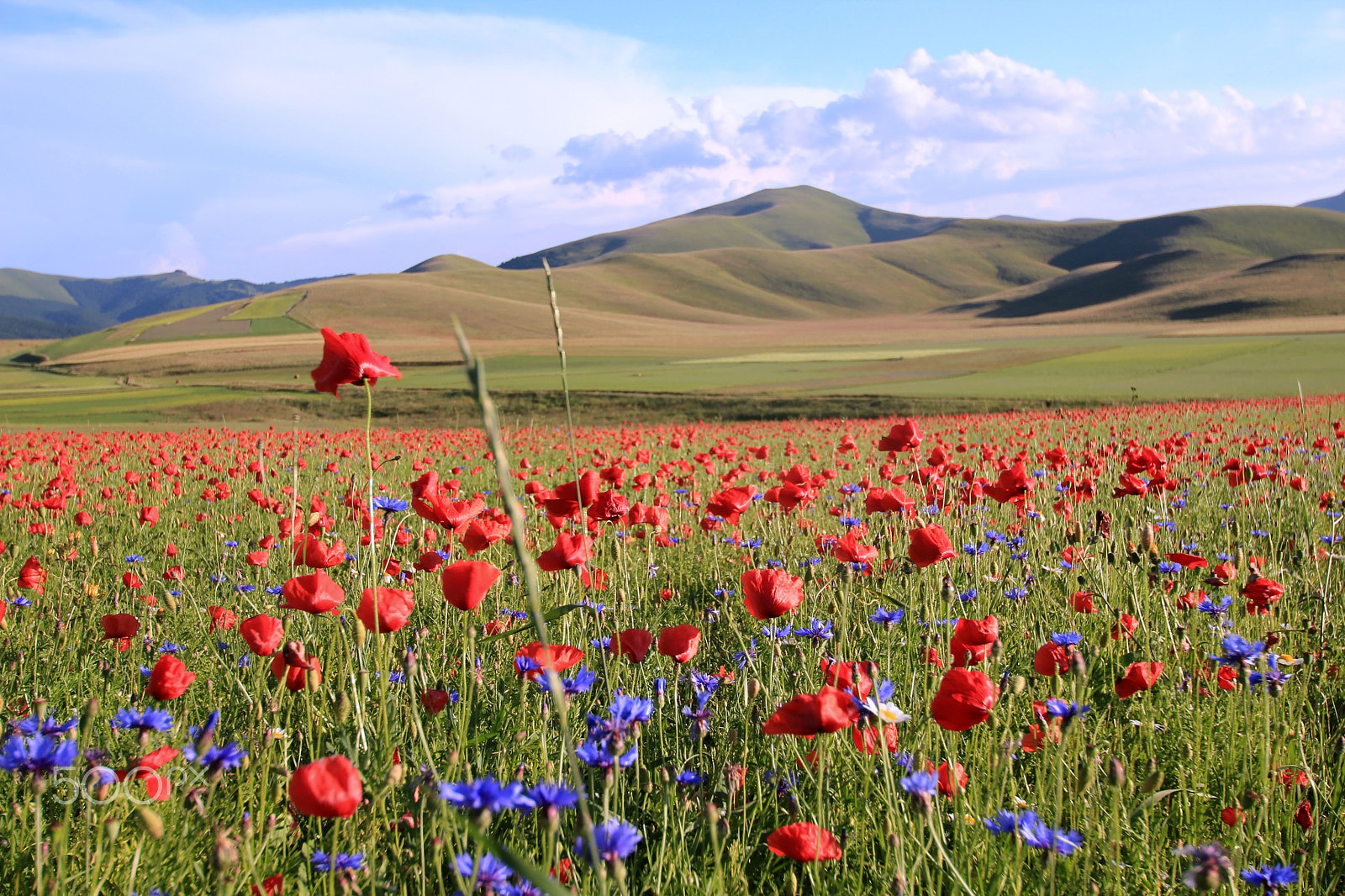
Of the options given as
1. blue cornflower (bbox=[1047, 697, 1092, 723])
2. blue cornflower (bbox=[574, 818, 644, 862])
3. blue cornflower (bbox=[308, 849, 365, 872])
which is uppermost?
blue cornflower (bbox=[1047, 697, 1092, 723])

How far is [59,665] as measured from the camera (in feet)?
8.63

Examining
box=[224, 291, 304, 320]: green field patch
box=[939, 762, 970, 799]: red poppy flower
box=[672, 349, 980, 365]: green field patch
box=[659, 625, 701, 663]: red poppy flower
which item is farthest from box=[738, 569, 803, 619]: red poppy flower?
box=[224, 291, 304, 320]: green field patch

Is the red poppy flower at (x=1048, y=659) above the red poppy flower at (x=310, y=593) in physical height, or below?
below

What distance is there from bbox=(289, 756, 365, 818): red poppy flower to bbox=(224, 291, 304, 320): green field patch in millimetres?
93997

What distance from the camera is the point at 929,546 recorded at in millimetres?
1916

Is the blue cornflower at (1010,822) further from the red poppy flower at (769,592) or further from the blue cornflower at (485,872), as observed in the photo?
the blue cornflower at (485,872)

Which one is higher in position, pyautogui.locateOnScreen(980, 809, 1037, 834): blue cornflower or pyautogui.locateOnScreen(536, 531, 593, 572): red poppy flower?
pyautogui.locateOnScreen(536, 531, 593, 572): red poppy flower

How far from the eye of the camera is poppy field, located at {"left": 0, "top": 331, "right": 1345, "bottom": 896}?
4.52ft

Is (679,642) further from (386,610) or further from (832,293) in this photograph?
(832,293)

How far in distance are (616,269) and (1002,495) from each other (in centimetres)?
14542

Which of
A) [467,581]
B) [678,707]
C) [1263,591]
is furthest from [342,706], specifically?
[1263,591]

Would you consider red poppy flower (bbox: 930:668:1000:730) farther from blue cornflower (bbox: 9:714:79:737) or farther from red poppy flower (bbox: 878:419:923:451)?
red poppy flower (bbox: 878:419:923:451)

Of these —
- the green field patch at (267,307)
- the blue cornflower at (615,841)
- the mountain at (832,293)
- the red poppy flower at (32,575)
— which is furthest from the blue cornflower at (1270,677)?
the green field patch at (267,307)

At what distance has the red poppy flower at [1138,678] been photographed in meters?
1.78
